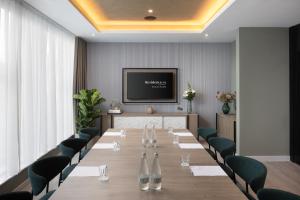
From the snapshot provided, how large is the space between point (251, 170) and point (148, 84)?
4.86 metres

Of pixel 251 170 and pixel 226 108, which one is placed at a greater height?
pixel 226 108

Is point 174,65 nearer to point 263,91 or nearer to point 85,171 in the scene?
point 263,91

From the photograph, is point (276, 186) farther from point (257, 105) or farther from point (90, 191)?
point (90, 191)

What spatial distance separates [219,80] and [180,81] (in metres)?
1.04

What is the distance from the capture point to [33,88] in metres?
4.43

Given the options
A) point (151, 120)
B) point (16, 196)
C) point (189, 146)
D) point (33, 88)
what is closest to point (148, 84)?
point (151, 120)

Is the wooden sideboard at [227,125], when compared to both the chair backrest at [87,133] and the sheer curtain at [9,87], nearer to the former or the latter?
the chair backrest at [87,133]

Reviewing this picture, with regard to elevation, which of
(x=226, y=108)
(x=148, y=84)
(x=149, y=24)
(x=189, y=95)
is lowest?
(x=226, y=108)

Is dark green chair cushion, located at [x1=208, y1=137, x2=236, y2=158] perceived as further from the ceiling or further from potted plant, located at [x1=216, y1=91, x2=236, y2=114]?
potted plant, located at [x1=216, y1=91, x2=236, y2=114]

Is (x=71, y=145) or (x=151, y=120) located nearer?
(x=71, y=145)

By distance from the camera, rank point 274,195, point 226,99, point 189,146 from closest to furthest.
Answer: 1. point 274,195
2. point 189,146
3. point 226,99

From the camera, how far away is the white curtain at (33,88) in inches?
141

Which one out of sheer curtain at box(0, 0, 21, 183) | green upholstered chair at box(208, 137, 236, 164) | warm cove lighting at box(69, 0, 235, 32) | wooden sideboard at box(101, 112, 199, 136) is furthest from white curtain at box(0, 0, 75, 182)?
green upholstered chair at box(208, 137, 236, 164)

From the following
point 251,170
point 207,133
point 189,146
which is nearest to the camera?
point 251,170
